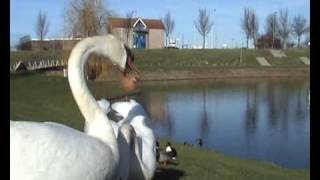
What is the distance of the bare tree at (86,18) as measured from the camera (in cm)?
3897

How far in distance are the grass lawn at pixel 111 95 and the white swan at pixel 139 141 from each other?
1472 mm

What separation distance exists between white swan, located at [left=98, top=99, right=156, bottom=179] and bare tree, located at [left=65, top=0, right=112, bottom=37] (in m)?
32.2

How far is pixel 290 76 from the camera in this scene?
243ft

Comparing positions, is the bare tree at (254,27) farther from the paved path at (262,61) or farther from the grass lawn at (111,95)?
the grass lawn at (111,95)

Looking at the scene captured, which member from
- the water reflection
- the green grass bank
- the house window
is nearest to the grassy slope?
the green grass bank

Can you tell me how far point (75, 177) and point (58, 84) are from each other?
35378mm

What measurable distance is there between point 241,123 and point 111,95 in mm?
15758

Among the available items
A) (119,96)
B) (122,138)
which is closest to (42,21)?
(119,96)

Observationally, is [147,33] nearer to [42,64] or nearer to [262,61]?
[262,61]

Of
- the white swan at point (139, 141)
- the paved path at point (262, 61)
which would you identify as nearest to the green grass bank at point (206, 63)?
the paved path at point (262, 61)

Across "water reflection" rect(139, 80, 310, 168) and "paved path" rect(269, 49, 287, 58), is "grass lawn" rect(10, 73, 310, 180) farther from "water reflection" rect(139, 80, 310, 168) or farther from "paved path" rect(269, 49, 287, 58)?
"paved path" rect(269, 49, 287, 58)

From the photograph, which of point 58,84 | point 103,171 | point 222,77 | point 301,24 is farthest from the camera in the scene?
point 301,24

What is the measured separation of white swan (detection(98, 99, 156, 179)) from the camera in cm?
641

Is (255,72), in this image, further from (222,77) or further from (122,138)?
(122,138)
